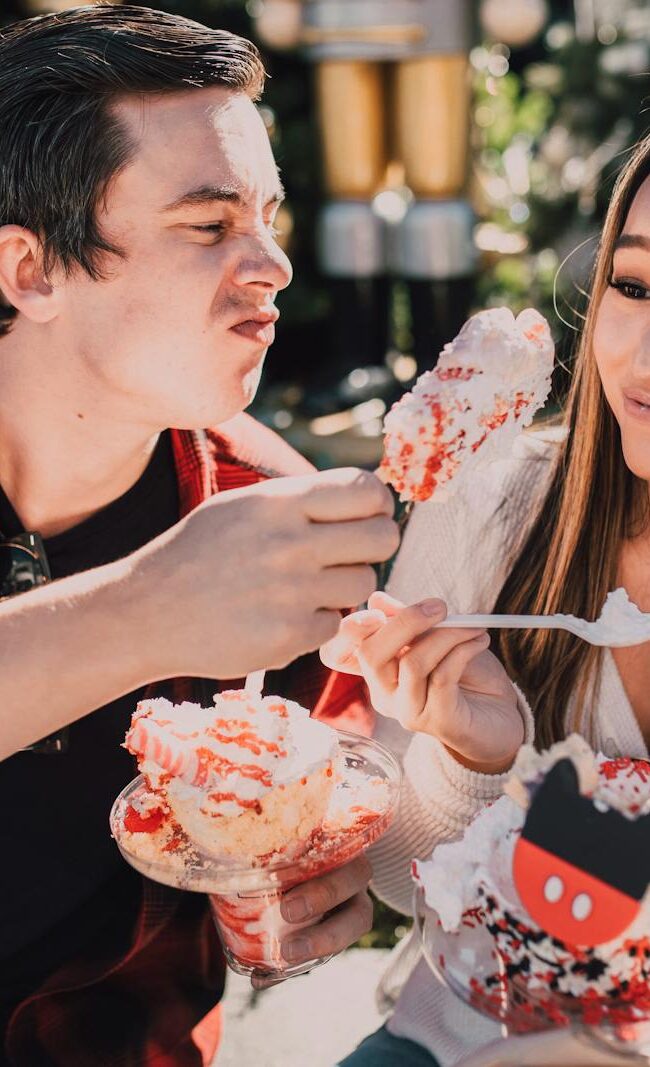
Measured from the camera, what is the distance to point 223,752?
1239mm

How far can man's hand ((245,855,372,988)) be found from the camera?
4.20 ft

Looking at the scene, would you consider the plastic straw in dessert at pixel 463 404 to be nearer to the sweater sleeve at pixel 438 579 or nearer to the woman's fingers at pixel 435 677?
the woman's fingers at pixel 435 677

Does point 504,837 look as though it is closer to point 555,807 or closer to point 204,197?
point 555,807

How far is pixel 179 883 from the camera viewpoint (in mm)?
1187

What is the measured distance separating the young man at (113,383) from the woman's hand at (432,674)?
20cm

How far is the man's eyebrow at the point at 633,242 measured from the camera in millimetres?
1548

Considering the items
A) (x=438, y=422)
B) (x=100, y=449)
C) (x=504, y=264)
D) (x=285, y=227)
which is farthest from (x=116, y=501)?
(x=504, y=264)

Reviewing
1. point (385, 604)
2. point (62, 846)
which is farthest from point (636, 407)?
point (62, 846)

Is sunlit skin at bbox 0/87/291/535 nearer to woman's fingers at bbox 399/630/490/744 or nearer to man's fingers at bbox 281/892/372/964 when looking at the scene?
woman's fingers at bbox 399/630/490/744

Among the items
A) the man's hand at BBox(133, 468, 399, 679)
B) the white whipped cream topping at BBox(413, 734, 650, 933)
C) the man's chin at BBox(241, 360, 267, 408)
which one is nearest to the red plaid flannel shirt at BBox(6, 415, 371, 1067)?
the man's chin at BBox(241, 360, 267, 408)

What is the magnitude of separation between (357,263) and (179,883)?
383 cm

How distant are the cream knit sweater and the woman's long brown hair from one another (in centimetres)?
4

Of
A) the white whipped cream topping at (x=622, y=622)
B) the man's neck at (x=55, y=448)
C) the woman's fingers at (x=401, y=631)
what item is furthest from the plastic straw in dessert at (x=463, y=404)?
the man's neck at (x=55, y=448)

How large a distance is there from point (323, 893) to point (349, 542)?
1.60 feet
